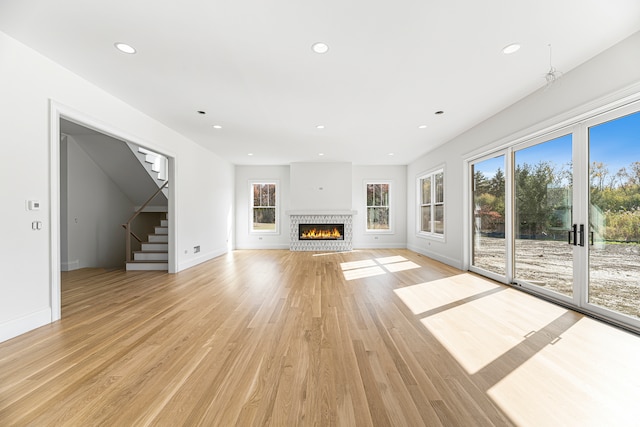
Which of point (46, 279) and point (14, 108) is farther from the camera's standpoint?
point (46, 279)

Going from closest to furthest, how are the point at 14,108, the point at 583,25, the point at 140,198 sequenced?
the point at 583,25, the point at 14,108, the point at 140,198

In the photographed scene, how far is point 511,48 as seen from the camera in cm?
263

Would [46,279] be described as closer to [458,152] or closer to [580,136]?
[580,136]

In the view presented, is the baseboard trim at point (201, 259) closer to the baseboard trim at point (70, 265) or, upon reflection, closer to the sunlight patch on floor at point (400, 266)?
the baseboard trim at point (70, 265)

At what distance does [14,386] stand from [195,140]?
495cm

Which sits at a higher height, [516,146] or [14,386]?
[516,146]

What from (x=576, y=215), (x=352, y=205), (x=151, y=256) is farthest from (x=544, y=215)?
(x=151, y=256)

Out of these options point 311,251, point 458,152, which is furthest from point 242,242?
point 458,152

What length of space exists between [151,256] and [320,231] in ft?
15.3

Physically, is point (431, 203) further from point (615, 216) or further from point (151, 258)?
point (151, 258)

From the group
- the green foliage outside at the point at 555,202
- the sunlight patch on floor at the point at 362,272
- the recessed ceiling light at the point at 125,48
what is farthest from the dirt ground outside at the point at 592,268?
the recessed ceiling light at the point at 125,48

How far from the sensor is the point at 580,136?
3.08 metres

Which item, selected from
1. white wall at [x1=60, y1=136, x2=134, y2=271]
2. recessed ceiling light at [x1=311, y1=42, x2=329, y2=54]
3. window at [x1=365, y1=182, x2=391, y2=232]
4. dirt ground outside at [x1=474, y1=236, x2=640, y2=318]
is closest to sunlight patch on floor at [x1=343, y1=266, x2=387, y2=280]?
dirt ground outside at [x1=474, y1=236, x2=640, y2=318]

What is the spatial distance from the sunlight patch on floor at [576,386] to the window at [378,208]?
664 centimetres
